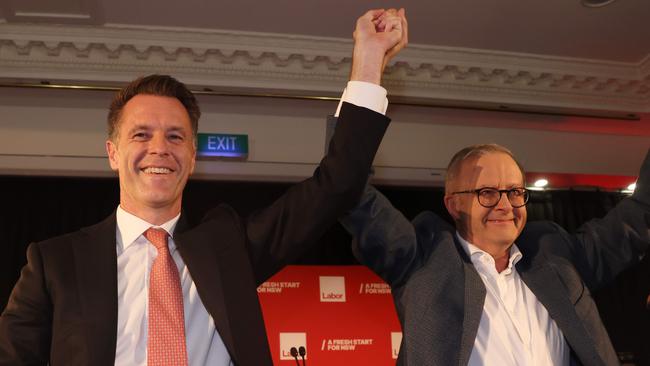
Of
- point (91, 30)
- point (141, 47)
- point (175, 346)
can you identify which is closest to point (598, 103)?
point (141, 47)

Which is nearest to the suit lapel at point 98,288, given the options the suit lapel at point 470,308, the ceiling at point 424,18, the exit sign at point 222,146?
the suit lapel at point 470,308

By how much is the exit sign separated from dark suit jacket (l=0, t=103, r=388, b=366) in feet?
12.1

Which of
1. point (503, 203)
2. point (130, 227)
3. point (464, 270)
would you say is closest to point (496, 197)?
point (503, 203)

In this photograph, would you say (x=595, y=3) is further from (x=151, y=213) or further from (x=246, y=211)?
(x=151, y=213)

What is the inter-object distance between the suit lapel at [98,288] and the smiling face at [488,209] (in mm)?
1086

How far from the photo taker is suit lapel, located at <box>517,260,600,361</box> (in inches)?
69.9

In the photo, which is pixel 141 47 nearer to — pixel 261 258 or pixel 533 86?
pixel 533 86

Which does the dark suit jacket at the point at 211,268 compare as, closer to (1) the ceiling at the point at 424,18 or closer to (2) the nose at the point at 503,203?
(2) the nose at the point at 503,203

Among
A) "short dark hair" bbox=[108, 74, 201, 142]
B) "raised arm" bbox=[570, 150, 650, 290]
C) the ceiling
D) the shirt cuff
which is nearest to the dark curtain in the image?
the ceiling

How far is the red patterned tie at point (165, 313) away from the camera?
4.22ft

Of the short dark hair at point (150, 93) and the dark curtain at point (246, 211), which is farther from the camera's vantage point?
the dark curtain at point (246, 211)

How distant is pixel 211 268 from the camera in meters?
1.41

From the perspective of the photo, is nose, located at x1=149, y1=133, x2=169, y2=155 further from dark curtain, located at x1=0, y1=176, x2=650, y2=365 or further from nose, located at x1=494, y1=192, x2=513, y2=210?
dark curtain, located at x1=0, y1=176, x2=650, y2=365

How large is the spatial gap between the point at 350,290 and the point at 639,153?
3.18 meters
